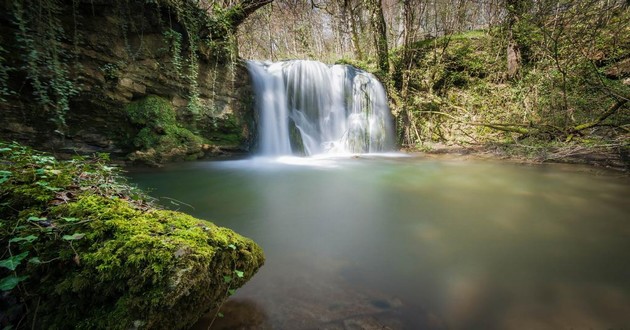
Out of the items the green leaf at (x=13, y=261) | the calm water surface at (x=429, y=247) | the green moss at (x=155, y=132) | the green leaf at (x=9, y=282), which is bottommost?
the calm water surface at (x=429, y=247)

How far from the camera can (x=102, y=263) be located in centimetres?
124

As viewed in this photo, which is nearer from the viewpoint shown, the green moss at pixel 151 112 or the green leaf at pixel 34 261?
the green leaf at pixel 34 261

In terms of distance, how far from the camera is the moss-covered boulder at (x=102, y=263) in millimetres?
1176

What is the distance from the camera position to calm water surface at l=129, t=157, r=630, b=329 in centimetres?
185

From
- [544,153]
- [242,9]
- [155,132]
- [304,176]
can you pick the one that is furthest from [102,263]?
[242,9]

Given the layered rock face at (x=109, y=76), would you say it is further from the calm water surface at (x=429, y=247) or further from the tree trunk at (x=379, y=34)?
the tree trunk at (x=379, y=34)

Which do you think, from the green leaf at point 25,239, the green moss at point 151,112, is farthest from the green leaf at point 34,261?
the green moss at point 151,112

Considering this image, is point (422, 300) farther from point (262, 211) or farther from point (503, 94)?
point (503, 94)

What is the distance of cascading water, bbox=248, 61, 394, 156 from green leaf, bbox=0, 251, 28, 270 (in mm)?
7687

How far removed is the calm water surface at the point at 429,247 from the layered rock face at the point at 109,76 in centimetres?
183

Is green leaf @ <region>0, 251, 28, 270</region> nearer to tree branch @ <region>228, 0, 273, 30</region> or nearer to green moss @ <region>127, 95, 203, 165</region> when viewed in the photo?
green moss @ <region>127, 95, 203, 165</region>

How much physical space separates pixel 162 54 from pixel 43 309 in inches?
274

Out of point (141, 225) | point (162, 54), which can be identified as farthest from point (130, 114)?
point (141, 225)

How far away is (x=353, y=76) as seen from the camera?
419 inches
